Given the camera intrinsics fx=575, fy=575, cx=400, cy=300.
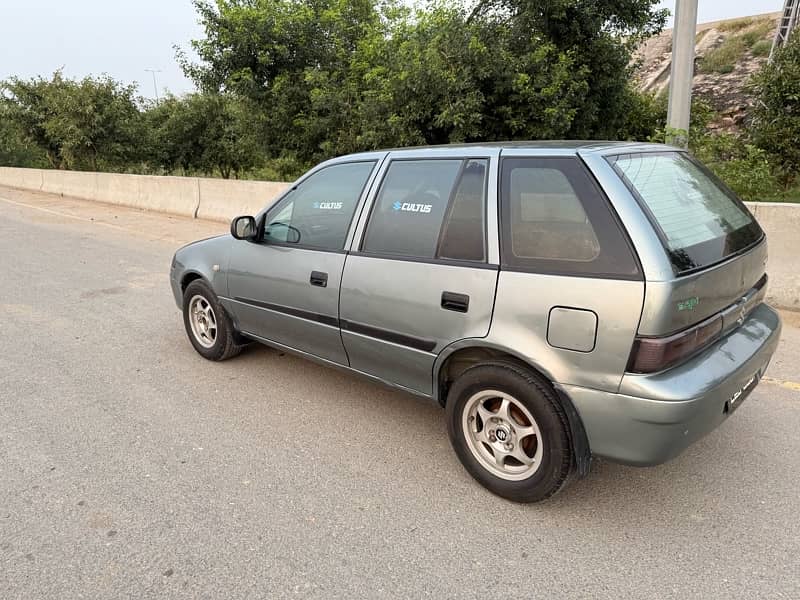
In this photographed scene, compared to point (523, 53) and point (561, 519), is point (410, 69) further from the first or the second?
point (561, 519)

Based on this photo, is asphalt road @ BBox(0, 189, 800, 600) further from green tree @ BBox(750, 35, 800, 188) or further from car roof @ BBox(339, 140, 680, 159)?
green tree @ BBox(750, 35, 800, 188)

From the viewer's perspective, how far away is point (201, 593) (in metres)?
2.32

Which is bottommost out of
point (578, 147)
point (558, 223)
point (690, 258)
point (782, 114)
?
point (690, 258)

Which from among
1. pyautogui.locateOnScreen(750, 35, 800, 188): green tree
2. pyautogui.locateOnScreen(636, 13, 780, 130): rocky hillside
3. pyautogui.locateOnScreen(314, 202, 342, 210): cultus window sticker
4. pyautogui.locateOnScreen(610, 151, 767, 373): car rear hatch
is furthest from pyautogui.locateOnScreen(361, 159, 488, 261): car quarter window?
pyautogui.locateOnScreen(636, 13, 780, 130): rocky hillside

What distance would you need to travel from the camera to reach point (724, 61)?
26.9m

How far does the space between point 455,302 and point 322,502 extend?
121 cm

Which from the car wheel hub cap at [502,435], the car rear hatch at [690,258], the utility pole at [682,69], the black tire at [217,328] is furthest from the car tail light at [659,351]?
the utility pole at [682,69]

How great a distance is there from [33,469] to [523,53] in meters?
9.81

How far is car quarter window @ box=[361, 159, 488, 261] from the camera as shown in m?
3.00

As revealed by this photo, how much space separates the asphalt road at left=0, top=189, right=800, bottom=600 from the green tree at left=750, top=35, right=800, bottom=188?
5.56m

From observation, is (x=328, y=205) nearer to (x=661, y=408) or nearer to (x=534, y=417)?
Answer: (x=534, y=417)

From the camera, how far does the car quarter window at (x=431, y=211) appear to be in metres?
3.00

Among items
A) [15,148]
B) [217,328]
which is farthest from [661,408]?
[15,148]

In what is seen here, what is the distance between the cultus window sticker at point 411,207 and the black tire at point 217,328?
1.88 meters
